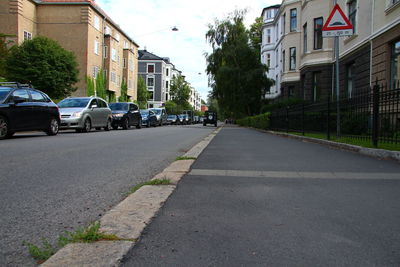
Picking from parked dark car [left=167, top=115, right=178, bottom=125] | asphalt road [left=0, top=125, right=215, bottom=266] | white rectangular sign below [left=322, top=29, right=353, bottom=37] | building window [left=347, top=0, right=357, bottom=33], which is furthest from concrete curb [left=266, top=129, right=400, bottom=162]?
parked dark car [left=167, top=115, right=178, bottom=125]

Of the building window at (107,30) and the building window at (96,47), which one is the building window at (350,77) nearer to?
the building window at (96,47)

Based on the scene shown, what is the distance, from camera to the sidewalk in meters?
2.14

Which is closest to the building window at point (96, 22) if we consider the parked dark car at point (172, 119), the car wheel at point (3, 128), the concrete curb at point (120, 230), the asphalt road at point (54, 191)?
the parked dark car at point (172, 119)

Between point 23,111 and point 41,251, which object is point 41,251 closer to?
point 41,251

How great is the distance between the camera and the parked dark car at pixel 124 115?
21.6 m

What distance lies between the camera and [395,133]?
777 centimetres

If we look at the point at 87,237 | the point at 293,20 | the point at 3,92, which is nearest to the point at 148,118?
the point at 293,20

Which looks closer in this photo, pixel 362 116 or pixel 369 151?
pixel 369 151

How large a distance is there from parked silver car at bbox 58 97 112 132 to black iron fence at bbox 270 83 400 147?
9.85 meters

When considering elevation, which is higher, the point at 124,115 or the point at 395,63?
the point at 395,63

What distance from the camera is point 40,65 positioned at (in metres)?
27.4

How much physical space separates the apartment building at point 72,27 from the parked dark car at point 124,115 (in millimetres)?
16480

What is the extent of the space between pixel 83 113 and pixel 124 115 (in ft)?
18.6

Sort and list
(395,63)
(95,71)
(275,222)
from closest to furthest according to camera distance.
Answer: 1. (275,222)
2. (395,63)
3. (95,71)
